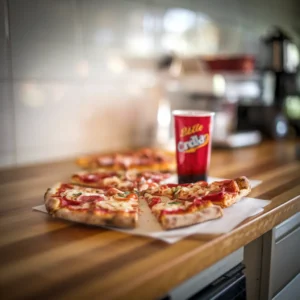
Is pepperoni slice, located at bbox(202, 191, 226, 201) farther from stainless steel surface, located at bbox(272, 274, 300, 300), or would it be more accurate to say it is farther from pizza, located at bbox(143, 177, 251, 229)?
stainless steel surface, located at bbox(272, 274, 300, 300)

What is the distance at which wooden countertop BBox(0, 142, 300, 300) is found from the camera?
0.49 meters

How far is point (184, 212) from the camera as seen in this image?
69 cm

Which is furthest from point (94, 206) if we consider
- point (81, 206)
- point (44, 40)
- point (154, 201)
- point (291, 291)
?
point (44, 40)

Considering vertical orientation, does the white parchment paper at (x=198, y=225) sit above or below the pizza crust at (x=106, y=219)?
below

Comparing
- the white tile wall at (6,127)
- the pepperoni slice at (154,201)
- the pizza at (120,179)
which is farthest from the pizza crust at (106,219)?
the white tile wall at (6,127)

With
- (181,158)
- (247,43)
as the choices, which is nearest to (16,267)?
(181,158)

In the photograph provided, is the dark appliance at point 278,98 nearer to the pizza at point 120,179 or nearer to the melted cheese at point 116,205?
the pizza at point 120,179

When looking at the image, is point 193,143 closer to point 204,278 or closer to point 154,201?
point 154,201

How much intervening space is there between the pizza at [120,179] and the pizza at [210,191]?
6cm

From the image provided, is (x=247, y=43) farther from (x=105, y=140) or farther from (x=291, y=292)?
(x=291, y=292)

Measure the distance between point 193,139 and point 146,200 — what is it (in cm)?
21

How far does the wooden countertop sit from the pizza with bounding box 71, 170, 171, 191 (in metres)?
0.13

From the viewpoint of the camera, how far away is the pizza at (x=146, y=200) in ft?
2.22

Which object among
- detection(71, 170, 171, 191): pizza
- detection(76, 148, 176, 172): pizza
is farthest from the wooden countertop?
detection(76, 148, 176, 172): pizza
